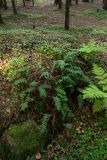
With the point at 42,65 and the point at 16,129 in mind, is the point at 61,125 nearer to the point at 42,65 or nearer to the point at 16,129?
the point at 16,129

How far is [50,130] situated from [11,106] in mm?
1181

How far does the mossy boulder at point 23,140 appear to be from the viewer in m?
6.80

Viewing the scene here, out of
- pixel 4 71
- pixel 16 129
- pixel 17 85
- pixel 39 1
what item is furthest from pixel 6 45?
pixel 39 1

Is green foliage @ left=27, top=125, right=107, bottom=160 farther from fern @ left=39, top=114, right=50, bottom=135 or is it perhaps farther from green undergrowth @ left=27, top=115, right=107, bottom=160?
fern @ left=39, top=114, right=50, bottom=135

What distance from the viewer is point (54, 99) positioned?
723 cm

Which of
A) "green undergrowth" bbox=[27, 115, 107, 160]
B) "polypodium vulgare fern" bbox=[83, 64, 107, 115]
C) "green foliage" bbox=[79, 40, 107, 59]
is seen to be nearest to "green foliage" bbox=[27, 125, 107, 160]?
"green undergrowth" bbox=[27, 115, 107, 160]

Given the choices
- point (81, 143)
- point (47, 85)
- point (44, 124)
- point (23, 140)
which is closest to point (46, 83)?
point (47, 85)

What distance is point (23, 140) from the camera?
689 centimetres

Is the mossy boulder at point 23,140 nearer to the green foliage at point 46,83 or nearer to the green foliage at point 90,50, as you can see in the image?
the green foliage at point 46,83

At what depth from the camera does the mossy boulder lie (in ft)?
22.3

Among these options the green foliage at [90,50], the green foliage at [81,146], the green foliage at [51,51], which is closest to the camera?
the green foliage at [81,146]

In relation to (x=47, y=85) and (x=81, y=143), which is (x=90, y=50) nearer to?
(x=47, y=85)

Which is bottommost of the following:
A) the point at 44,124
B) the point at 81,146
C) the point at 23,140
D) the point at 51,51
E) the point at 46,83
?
the point at 81,146

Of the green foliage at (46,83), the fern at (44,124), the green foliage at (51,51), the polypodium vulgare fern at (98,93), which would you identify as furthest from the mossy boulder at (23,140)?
the green foliage at (51,51)
